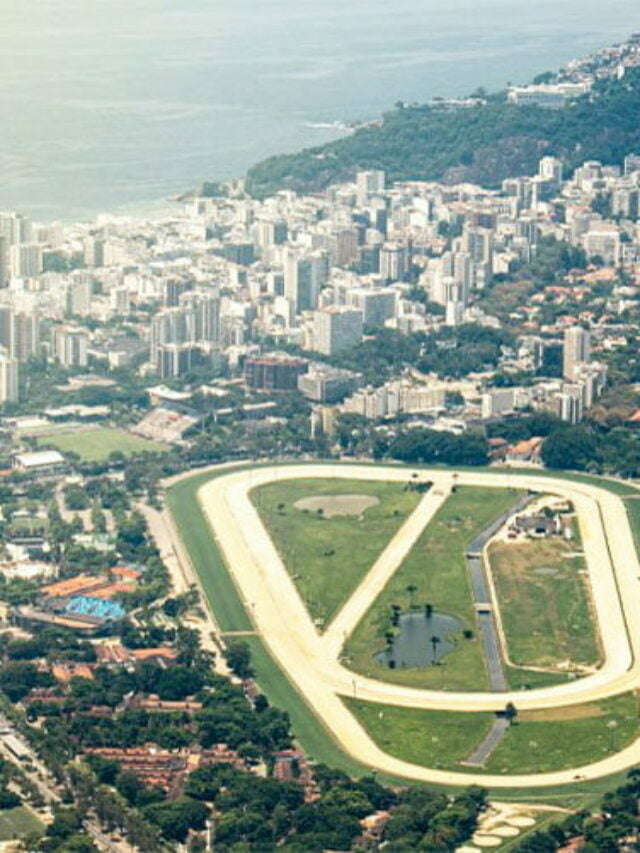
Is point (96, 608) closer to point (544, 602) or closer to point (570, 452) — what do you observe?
point (544, 602)

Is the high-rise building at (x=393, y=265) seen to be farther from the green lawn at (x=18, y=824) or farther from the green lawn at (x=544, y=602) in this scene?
the green lawn at (x=18, y=824)

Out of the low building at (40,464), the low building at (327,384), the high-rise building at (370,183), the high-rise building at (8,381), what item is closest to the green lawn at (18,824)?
the low building at (40,464)

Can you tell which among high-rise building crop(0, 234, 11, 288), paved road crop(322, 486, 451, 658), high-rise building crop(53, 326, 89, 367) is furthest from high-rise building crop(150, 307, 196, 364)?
paved road crop(322, 486, 451, 658)

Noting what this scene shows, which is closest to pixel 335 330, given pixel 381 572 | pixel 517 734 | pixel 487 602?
pixel 381 572

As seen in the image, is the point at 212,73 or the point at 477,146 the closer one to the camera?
the point at 477,146

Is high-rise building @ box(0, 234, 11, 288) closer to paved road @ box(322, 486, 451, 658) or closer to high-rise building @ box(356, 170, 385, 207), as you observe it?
high-rise building @ box(356, 170, 385, 207)
